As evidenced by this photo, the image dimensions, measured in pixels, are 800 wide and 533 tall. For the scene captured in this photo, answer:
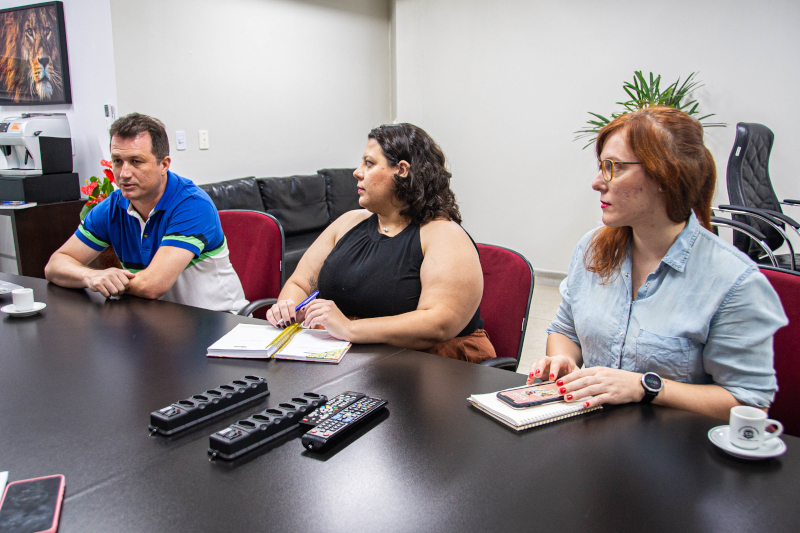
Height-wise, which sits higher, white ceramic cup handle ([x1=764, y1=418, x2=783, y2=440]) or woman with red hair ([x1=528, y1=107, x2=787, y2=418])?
woman with red hair ([x1=528, y1=107, x2=787, y2=418])

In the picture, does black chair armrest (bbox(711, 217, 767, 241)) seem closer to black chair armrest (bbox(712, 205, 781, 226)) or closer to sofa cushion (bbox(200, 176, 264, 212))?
black chair armrest (bbox(712, 205, 781, 226))

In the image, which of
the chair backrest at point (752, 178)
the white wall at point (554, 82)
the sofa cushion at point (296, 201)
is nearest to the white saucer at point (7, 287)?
the sofa cushion at point (296, 201)

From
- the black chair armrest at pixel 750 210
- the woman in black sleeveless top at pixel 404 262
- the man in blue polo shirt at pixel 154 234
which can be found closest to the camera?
the woman in black sleeveless top at pixel 404 262

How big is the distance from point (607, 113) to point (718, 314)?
3.55 metres

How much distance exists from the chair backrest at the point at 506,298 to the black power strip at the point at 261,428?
0.83 metres

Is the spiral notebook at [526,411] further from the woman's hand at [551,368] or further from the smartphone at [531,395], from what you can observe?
the woman's hand at [551,368]

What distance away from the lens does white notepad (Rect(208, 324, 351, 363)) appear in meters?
1.31

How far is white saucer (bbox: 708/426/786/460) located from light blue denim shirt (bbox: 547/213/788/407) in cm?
21

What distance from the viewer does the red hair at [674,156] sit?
3.84ft

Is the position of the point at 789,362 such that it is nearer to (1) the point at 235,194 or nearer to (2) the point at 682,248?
(2) the point at 682,248

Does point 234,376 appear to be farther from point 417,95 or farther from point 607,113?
point 417,95

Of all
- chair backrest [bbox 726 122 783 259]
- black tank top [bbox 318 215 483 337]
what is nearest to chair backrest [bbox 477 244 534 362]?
black tank top [bbox 318 215 483 337]

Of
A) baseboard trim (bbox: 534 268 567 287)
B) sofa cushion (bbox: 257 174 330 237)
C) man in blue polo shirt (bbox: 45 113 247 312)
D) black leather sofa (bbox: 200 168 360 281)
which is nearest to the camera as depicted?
man in blue polo shirt (bbox: 45 113 247 312)

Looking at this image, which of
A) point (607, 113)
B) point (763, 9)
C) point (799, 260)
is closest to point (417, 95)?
point (607, 113)
